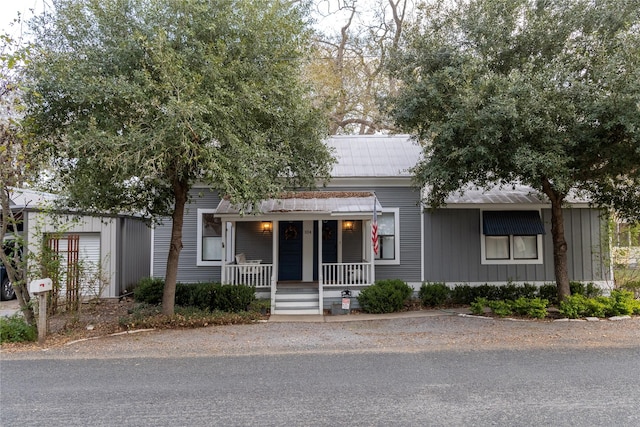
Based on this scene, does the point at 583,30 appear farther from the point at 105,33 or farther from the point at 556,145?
the point at 105,33

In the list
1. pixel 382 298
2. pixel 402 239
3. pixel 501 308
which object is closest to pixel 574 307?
pixel 501 308

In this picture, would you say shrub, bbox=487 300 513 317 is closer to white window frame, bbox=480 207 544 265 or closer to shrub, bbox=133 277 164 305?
white window frame, bbox=480 207 544 265

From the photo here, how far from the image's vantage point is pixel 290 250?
12.4 m

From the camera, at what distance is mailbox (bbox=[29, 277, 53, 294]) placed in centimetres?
722

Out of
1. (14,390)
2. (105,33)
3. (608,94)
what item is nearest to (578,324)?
(608,94)

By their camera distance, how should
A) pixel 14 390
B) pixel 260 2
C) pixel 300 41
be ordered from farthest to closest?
pixel 300 41 < pixel 260 2 < pixel 14 390

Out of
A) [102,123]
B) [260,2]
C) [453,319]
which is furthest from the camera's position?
[453,319]

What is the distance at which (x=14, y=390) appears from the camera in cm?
504

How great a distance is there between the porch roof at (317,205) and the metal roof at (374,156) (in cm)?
64

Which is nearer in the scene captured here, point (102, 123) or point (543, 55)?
point (102, 123)

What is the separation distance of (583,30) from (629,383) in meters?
7.03

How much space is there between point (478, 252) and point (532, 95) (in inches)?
209

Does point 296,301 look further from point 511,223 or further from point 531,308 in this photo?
point 511,223

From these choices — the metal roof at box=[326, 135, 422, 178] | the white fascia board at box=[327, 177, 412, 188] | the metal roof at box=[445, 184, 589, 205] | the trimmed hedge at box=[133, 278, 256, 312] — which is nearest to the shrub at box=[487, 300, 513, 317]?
the metal roof at box=[445, 184, 589, 205]
